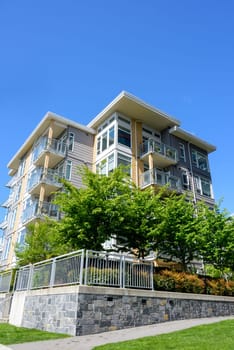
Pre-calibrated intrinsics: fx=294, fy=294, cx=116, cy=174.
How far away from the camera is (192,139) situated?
2914 cm

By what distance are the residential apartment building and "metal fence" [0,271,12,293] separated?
17.9ft

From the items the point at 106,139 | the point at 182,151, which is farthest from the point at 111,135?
the point at 182,151

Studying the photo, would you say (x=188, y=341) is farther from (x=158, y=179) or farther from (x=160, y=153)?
(x=160, y=153)

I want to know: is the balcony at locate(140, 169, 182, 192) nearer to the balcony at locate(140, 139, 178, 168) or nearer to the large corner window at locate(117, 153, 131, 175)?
the large corner window at locate(117, 153, 131, 175)

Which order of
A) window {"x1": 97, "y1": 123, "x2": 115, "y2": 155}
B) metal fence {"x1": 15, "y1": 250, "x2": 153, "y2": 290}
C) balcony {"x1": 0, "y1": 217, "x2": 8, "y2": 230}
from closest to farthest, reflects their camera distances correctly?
metal fence {"x1": 15, "y1": 250, "x2": 153, "y2": 290}, window {"x1": 97, "y1": 123, "x2": 115, "y2": 155}, balcony {"x1": 0, "y1": 217, "x2": 8, "y2": 230}

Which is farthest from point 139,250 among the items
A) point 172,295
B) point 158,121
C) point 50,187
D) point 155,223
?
point 158,121

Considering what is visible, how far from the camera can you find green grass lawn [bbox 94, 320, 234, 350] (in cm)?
Result: 659

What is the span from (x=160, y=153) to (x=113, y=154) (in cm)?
428

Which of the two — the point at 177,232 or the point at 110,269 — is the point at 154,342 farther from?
the point at 177,232

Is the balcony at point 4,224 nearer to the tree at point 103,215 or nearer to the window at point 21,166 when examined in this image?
the window at point 21,166

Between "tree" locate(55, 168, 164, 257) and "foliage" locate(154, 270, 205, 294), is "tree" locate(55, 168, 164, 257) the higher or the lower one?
the higher one

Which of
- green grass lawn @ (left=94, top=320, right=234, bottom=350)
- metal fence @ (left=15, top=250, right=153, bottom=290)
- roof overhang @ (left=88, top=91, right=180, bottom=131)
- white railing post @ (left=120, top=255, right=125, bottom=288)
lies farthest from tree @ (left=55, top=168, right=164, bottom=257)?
roof overhang @ (left=88, top=91, right=180, bottom=131)

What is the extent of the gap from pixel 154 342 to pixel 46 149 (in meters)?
18.9

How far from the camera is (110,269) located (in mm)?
10773
